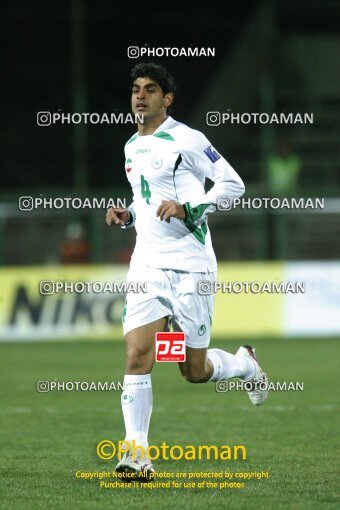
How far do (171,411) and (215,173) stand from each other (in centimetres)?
374

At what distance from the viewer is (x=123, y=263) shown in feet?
60.3

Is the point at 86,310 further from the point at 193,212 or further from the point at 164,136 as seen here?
the point at 193,212

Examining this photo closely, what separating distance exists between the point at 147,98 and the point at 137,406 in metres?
1.69

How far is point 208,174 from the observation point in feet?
21.4

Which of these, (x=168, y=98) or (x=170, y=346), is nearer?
(x=170, y=346)

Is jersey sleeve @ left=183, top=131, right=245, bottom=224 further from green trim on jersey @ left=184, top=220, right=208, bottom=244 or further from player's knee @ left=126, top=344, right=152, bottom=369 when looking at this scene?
player's knee @ left=126, top=344, right=152, bottom=369

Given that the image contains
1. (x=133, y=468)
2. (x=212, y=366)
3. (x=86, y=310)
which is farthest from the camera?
(x=86, y=310)

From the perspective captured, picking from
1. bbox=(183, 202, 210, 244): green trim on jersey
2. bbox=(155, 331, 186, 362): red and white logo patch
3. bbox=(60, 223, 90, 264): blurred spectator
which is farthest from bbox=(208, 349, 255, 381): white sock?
bbox=(60, 223, 90, 264): blurred spectator

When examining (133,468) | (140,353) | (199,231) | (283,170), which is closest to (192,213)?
(199,231)

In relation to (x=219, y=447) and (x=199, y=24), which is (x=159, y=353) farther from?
(x=199, y=24)

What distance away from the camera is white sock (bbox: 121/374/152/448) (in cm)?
613

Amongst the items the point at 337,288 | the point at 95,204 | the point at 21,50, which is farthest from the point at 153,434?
the point at 21,50

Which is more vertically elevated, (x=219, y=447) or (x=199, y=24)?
(x=199, y=24)

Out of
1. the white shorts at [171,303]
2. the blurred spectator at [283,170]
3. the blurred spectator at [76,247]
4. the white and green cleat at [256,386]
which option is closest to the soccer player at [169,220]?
the white shorts at [171,303]
